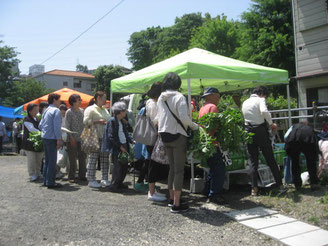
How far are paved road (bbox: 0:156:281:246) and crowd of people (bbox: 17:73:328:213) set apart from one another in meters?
0.32

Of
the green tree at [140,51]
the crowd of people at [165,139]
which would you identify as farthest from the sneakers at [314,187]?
the green tree at [140,51]

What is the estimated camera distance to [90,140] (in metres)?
6.00

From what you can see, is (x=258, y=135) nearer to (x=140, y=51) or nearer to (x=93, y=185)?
(x=93, y=185)

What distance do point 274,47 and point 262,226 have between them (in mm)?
13778

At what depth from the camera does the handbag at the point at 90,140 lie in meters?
5.98

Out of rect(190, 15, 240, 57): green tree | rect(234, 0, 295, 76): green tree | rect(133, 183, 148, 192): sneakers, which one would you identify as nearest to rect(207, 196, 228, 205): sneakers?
rect(133, 183, 148, 192): sneakers

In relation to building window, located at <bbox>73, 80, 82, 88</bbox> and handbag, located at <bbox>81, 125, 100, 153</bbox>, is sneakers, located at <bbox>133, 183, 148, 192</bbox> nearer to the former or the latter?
handbag, located at <bbox>81, 125, 100, 153</bbox>

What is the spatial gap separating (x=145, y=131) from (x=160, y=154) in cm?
63

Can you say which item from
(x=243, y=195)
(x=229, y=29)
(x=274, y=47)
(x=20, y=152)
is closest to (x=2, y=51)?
(x=20, y=152)

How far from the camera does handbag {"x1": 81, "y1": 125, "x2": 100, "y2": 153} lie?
5.98m

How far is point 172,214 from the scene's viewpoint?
4.26 meters

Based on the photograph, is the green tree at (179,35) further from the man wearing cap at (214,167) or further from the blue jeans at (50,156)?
the man wearing cap at (214,167)

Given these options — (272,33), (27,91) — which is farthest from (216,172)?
(27,91)

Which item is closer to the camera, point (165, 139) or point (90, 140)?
point (165, 139)
